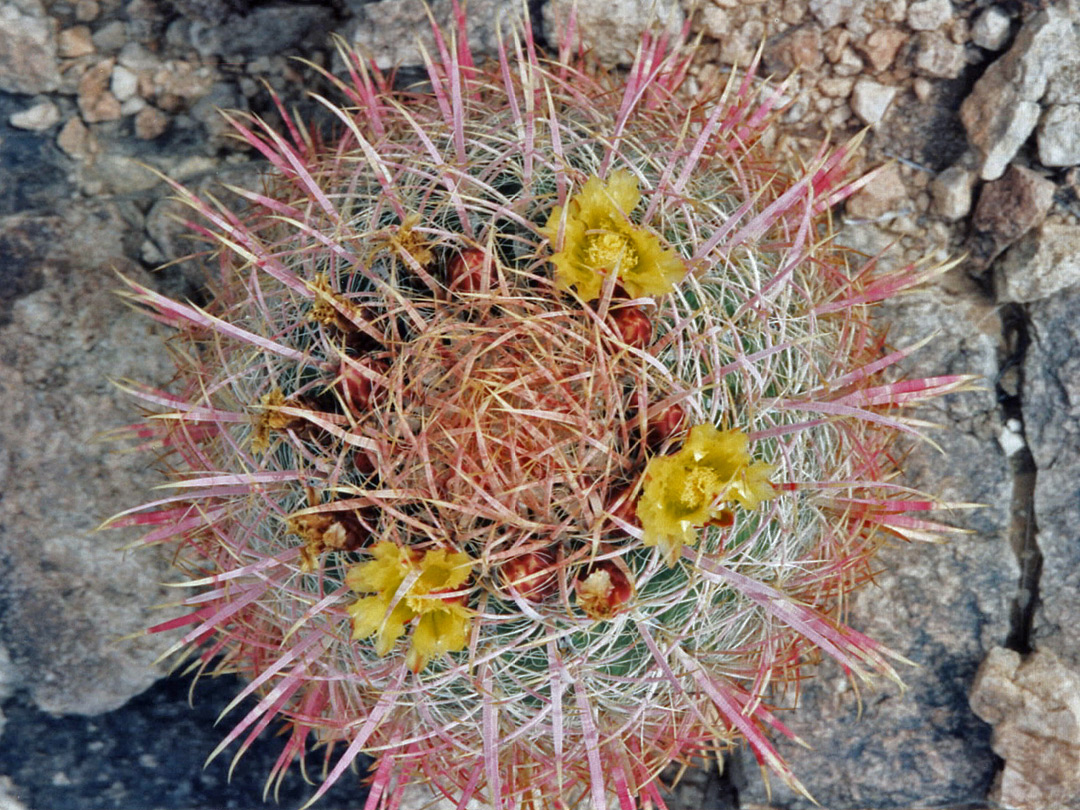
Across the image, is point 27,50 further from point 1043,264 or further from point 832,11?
point 1043,264

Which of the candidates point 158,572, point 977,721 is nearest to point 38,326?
point 158,572

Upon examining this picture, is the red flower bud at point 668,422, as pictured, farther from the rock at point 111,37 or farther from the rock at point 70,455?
the rock at point 111,37

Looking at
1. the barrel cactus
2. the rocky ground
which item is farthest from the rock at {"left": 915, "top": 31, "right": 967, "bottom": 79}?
the barrel cactus

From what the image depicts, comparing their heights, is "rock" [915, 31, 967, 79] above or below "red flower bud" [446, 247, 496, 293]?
above

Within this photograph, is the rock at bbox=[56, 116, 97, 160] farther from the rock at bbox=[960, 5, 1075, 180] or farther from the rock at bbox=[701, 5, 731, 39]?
the rock at bbox=[960, 5, 1075, 180]

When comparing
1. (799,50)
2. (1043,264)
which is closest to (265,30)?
(799,50)
